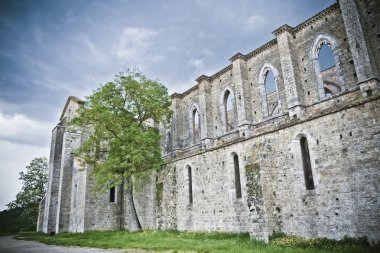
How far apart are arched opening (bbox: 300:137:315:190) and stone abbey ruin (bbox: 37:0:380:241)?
4cm

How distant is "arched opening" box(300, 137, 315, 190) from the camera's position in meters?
11.8

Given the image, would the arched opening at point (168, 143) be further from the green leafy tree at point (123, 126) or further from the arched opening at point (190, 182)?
the arched opening at point (190, 182)

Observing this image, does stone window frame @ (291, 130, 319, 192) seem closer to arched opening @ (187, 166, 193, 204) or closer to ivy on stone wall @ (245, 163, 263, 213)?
ivy on stone wall @ (245, 163, 263, 213)

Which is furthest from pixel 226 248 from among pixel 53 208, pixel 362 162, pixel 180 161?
pixel 53 208

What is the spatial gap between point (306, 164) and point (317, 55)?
24.8 feet

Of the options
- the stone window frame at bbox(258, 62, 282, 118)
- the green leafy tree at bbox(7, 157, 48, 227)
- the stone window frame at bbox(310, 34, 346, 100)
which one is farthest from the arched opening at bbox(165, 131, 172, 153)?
the green leafy tree at bbox(7, 157, 48, 227)

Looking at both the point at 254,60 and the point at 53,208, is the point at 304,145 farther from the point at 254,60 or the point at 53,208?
the point at 53,208

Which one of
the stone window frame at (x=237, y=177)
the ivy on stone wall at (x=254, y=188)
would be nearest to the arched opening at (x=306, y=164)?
the ivy on stone wall at (x=254, y=188)

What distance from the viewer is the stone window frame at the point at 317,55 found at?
14.9 meters

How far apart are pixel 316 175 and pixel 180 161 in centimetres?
949

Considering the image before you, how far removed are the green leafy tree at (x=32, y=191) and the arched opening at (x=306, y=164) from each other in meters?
33.2

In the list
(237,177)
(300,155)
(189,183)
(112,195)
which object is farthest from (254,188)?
(112,195)

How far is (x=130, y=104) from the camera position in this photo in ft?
62.2

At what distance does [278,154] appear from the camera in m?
12.7
